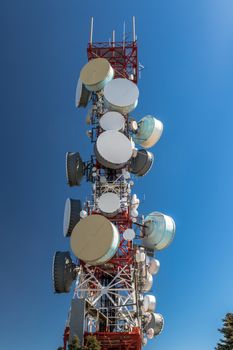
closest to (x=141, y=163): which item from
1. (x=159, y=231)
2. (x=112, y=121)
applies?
(x=112, y=121)

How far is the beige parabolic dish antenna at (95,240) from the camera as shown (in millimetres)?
26203

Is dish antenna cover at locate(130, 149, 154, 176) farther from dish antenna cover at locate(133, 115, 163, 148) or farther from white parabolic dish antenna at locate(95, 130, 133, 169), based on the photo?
dish antenna cover at locate(133, 115, 163, 148)

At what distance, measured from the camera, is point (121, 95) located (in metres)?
33.5

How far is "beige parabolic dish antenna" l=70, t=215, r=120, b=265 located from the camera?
2620 centimetres

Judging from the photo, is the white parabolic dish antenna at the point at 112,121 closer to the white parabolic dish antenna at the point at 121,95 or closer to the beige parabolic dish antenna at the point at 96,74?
the white parabolic dish antenna at the point at 121,95

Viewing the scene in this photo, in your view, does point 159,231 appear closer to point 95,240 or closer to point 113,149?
point 95,240

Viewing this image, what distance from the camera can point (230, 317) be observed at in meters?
25.4

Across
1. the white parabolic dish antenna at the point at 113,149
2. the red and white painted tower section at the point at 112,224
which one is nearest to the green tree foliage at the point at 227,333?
the red and white painted tower section at the point at 112,224

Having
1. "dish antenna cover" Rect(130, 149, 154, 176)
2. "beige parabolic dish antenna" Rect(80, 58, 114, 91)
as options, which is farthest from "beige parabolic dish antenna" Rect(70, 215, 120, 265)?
"beige parabolic dish antenna" Rect(80, 58, 114, 91)

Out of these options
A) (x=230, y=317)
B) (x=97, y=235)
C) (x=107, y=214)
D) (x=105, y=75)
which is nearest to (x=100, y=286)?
(x=97, y=235)

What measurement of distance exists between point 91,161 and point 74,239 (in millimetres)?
8100

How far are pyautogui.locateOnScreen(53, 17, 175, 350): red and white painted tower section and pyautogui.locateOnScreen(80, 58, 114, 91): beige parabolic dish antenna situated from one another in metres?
0.09

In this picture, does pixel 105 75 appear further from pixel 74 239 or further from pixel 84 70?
pixel 74 239

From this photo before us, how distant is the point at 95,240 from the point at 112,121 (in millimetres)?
10908
